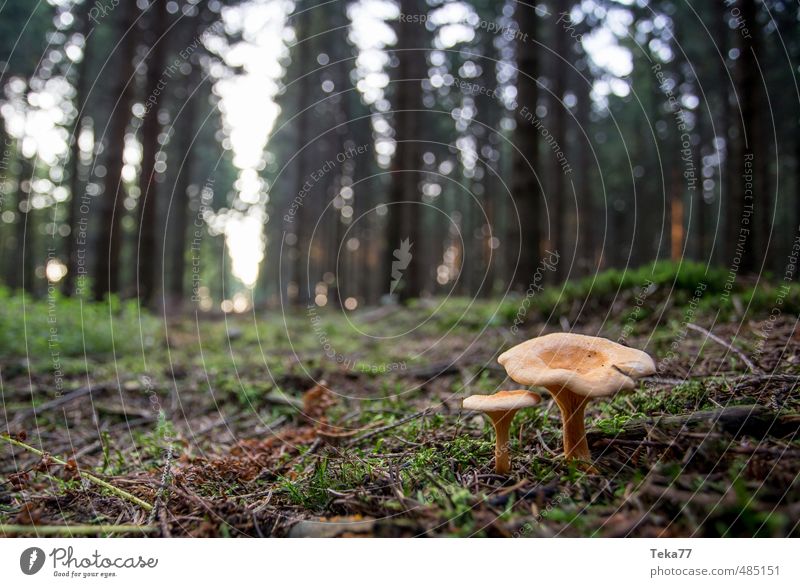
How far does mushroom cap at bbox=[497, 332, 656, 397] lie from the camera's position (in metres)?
1.80

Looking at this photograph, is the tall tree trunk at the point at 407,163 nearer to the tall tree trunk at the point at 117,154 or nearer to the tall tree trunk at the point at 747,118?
the tall tree trunk at the point at 117,154

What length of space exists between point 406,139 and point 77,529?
12.0m

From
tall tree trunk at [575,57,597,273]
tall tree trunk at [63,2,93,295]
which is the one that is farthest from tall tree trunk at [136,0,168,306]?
tall tree trunk at [575,57,597,273]

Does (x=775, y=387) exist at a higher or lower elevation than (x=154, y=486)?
higher

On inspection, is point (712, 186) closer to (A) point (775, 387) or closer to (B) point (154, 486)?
(A) point (775, 387)

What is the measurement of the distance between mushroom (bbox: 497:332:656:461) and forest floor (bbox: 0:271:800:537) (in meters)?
0.21

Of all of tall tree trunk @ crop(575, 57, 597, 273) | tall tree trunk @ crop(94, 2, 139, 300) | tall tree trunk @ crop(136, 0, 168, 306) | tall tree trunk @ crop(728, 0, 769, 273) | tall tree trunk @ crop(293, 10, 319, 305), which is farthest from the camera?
tall tree trunk @ crop(575, 57, 597, 273)

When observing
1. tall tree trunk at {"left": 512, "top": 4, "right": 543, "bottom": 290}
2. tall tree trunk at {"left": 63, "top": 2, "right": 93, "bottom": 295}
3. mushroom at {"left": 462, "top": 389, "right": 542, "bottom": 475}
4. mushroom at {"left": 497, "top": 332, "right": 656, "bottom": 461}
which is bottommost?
mushroom at {"left": 462, "top": 389, "right": 542, "bottom": 475}

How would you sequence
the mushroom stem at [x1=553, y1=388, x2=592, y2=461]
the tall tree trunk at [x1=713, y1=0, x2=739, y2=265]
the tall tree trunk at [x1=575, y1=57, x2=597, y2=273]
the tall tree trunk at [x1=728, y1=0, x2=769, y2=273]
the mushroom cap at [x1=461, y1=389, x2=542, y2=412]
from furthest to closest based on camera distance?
the tall tree trunk at [x1=575, y1=57, x2=597, y2=273] → the tall tree trunk at [x1=713, y1=0, x2=739, y2=265] → the tall tree trunk at [x1=728, y1=0, x2=769, y2=273] → the mushroom stem at [x1=553, y1=388, x2=592, y2=461] → the mushroom cap at [x1=461, y1=389, x2=542, y2=412]

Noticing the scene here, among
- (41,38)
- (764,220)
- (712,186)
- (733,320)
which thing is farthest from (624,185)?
(41,38)

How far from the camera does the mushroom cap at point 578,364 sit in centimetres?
180

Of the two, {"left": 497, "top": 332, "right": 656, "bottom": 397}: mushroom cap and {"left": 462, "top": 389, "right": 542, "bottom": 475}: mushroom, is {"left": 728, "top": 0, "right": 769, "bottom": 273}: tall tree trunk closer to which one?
{"left": 497, "top": 332, "right": 656, "bottom": 397}: mushroom cap

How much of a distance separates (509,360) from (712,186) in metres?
36.9

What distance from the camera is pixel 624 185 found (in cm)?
3259
